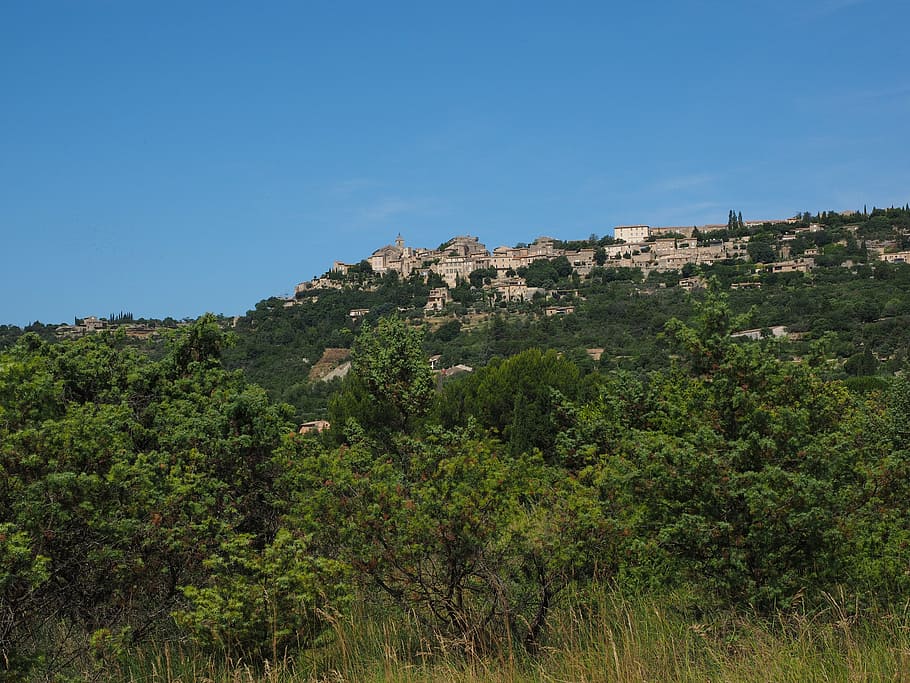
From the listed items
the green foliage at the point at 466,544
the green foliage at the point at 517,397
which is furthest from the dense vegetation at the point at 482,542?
the green foliage at the point at 517,397

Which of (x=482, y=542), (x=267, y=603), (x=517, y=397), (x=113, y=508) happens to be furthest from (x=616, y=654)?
(x=517, y=397)

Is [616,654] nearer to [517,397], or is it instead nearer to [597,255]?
[517,397]

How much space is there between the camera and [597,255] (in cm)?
11300

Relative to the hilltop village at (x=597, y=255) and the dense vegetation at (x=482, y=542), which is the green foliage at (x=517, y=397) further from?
the hilltop village at (x=597, y=255)

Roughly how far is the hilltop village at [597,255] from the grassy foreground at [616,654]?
264 ft

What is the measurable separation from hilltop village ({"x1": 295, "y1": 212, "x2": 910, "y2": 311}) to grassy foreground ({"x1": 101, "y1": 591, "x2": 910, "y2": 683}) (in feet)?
264

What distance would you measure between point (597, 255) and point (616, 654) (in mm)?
111451

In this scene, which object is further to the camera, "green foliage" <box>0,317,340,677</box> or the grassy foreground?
"green foliage" <box>0,317,340,677</box>

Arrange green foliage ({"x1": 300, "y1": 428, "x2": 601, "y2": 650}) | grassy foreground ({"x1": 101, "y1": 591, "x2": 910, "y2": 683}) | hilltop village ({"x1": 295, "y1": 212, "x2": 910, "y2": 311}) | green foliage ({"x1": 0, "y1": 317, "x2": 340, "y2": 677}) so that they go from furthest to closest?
hilltop village ({"x1": 295, "y1": 212, "x2": 910, "y2": 311})
green foliage ({"x1": 300, "y1": 428, "x2": 601, "y2": 650})
green foliage ({"x1": 0, "y1": 317, "x2": 340, "y2": 677})
grassy foreground ({"x1": 101, "y1": 591, "x2": 910, "y2": 683})

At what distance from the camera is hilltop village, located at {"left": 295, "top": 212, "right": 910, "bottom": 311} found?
93750mm

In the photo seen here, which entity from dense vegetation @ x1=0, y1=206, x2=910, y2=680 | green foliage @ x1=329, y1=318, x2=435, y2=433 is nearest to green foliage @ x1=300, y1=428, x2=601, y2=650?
dense vegetation @ x1=0, y1=206, x2=910, y2=680

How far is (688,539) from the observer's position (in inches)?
193

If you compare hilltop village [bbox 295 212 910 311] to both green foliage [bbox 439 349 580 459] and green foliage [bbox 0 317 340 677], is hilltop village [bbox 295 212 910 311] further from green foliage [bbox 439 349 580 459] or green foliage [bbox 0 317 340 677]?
green foliage [bbox 0 317 340 677]

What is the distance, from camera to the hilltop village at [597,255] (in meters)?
93.8
